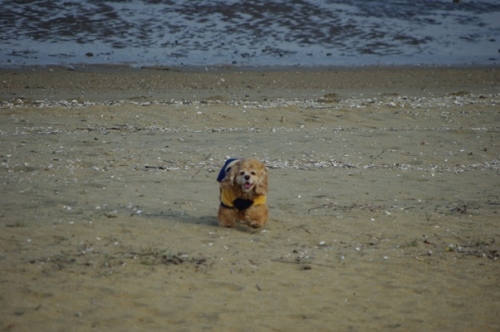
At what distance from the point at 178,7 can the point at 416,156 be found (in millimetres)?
18797

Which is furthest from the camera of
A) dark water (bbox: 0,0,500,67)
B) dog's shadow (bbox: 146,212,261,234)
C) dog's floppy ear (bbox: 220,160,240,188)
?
dark water (bbox: 0,0,500,67)

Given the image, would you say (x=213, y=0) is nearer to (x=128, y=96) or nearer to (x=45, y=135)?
(x=128, y=96)

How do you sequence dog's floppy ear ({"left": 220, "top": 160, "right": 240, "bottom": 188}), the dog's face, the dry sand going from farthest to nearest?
dog's floppy ear ({"left": 220, "top": 160, "right": 240, "bottom": 188}) < the dog's face < the dry sand

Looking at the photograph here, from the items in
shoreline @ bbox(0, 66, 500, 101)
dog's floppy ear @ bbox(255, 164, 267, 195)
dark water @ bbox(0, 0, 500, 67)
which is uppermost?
dog's floppy ear @ bbox(255, 164, 267, 195)

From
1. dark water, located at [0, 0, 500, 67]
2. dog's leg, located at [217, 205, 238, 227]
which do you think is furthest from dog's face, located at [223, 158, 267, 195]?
dark water, located at [0, 0, 500, 67]

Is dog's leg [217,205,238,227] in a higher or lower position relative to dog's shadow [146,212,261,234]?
higher

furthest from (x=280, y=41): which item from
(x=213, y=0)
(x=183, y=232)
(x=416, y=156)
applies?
(x=183, y=232)

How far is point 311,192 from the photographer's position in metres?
9.73

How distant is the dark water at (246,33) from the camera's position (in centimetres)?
2434

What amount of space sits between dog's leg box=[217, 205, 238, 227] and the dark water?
15608 mm

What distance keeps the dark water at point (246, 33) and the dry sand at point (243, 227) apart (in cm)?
741

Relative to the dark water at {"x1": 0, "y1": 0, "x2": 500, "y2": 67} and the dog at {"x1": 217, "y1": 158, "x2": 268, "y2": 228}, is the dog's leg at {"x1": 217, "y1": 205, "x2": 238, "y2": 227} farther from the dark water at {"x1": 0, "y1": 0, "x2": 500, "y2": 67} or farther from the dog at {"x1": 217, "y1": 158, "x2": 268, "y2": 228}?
the dark water at {"x1": 0, "y1": 0, "x2": 500, "y2": 67}

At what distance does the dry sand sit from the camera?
610cm

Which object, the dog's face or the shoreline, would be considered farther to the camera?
the shoreline
